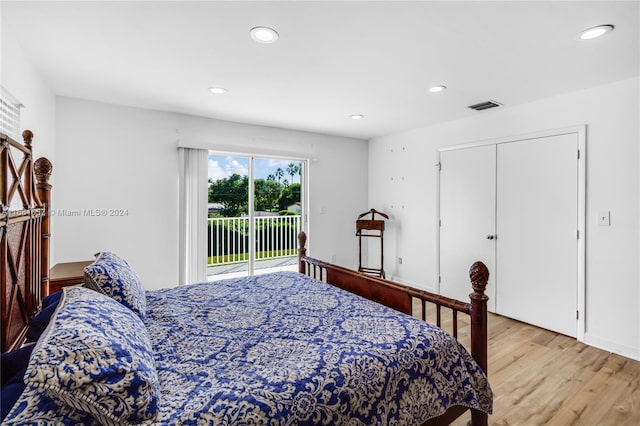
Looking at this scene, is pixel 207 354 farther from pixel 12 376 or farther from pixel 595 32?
pixel 595 32

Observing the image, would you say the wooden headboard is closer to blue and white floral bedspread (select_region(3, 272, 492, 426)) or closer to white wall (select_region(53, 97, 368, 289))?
blue and white floral bedspread (select_region(3, 272, 492, 426))

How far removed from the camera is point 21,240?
4.61 ft

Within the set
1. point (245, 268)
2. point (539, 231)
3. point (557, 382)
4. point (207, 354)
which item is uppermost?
point (539, 231)

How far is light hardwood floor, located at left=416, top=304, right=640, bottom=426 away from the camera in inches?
75.7

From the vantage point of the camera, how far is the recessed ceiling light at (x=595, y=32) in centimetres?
189

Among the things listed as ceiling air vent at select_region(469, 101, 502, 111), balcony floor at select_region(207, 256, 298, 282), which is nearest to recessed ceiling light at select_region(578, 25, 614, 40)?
ceiling air vent at select_region(469, 101, 502, 111)

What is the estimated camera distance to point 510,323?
3418mm

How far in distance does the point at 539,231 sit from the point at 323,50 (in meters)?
2.97

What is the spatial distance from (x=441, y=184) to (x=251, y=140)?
9.02 feet

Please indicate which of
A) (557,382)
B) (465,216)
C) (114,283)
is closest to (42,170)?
(114,283)

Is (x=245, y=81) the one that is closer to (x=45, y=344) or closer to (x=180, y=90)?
(x=180, y=90)

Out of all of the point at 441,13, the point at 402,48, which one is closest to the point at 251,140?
the point at 402,48

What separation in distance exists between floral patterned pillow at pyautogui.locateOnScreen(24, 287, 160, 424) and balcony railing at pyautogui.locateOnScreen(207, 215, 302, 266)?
345 cm

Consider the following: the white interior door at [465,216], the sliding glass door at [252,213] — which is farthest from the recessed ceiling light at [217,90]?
the white interior door at [465,216]
